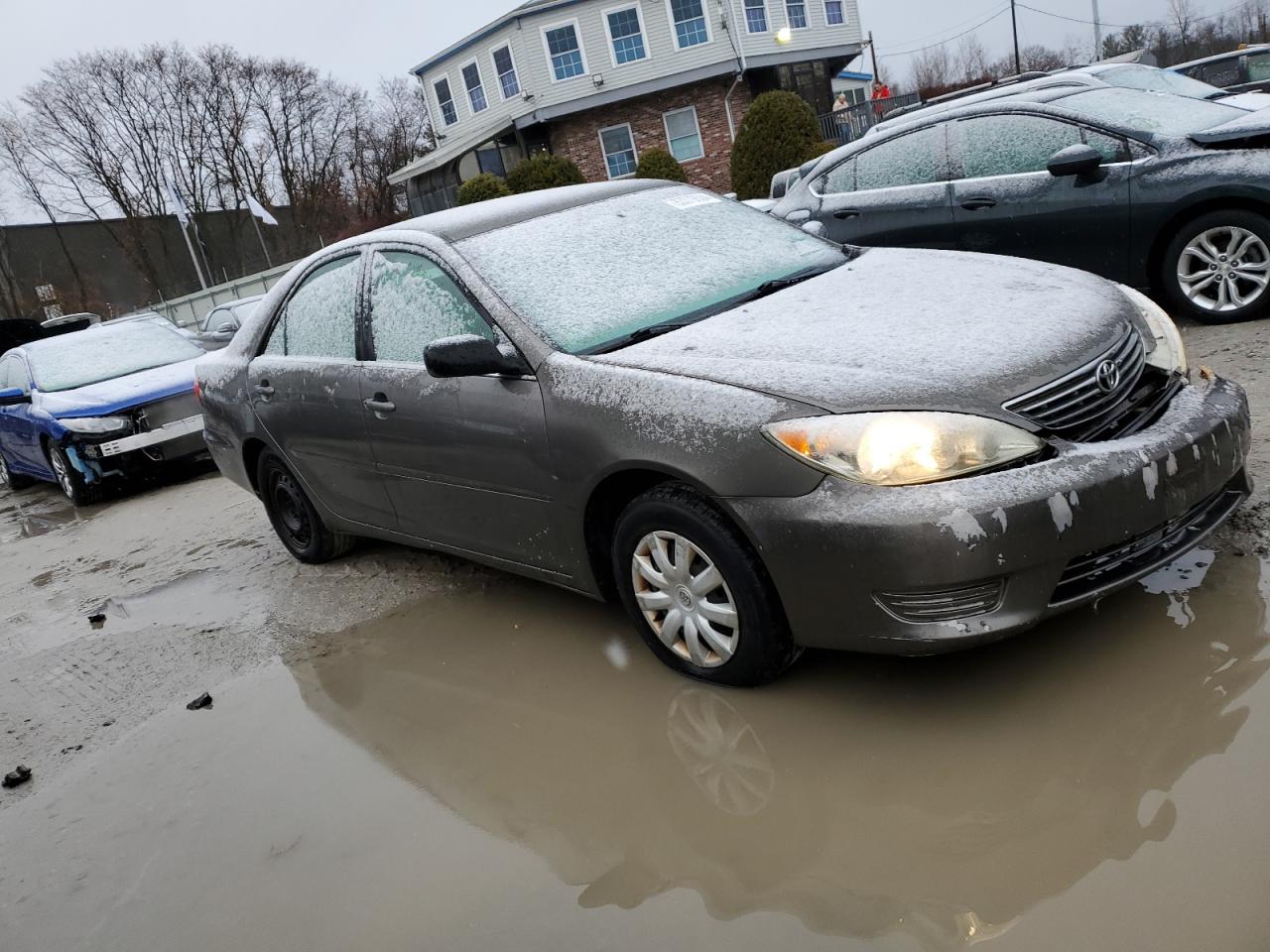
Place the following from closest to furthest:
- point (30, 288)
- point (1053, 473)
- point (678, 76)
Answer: point (1053, 473)
point (678, 76)
point (30, 288)

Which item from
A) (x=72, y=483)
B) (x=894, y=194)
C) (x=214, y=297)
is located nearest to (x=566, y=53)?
(x=214, y=297)

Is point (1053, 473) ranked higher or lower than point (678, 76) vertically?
lower

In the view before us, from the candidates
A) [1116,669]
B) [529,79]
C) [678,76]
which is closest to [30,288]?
[529,79]

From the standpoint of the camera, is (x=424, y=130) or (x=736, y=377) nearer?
(x=736, y=377)

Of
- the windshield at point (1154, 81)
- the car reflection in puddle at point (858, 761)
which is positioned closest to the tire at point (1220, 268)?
the windshield at point (1154, 81)

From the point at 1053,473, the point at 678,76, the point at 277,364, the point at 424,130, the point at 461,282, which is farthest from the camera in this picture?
the point at 424,130

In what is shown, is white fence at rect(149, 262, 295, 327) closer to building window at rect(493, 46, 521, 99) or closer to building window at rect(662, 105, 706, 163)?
building window at rect(493, 46, 521, 99)

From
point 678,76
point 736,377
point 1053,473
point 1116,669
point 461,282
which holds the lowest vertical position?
point 1116,669

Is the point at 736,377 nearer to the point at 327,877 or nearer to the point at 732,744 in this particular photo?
the point at 732,744

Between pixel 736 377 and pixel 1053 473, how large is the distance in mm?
883

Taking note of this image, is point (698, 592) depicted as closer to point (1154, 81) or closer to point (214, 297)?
point (1154, 81)

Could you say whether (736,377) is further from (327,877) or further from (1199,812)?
(327,877)

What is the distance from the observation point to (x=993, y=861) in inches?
92.7

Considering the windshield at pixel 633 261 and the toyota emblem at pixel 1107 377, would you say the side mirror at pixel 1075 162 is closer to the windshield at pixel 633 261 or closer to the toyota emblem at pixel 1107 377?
the windshield at pixel 633 261
